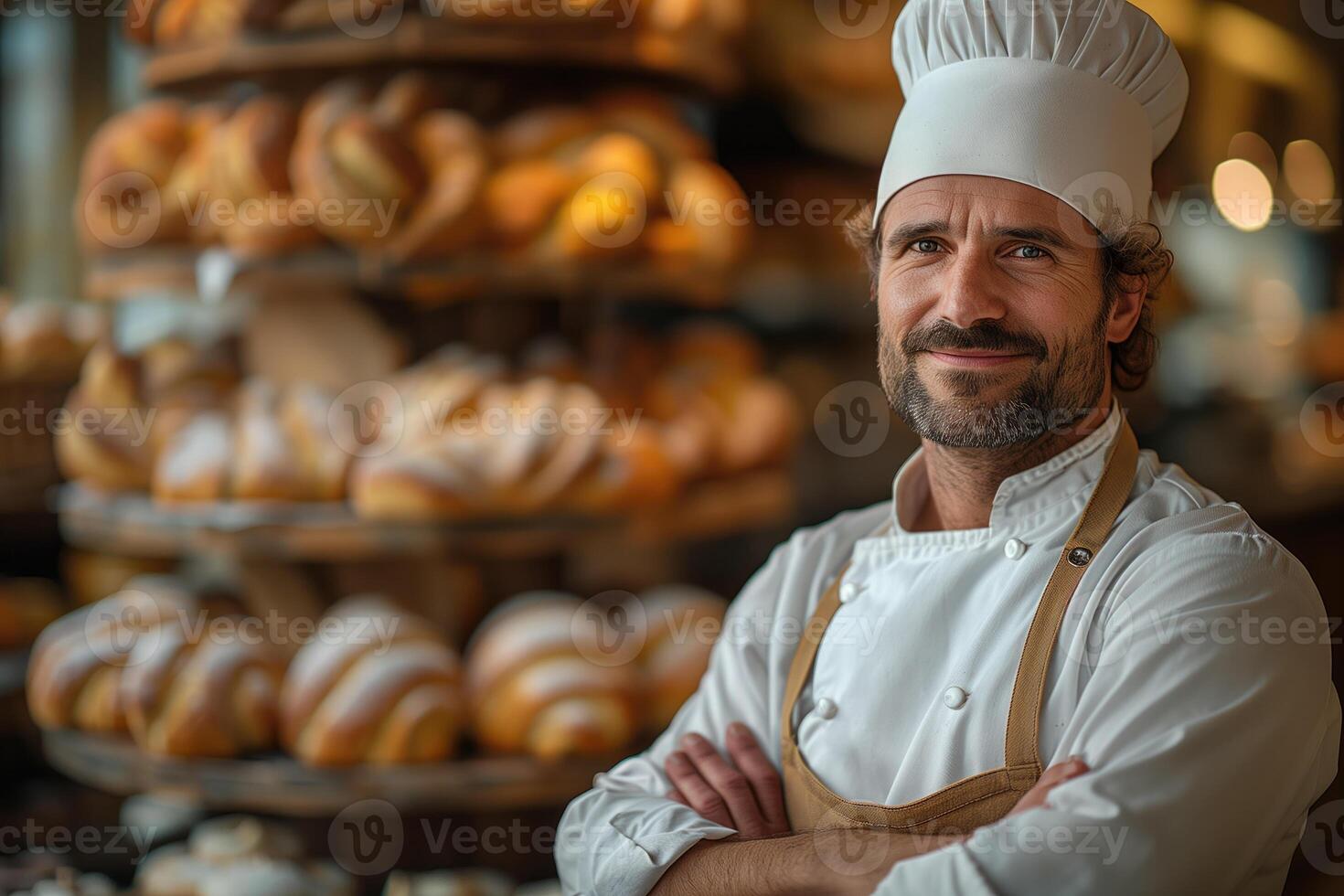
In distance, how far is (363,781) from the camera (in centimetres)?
222

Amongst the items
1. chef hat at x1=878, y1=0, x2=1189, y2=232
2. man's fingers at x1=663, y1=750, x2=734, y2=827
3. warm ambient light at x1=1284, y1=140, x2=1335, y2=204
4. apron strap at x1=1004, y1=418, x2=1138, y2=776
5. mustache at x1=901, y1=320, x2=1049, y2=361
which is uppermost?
warm ambient light at x1=1284, y1=140, x2=1335, y2=204

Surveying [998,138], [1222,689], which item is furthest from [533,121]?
[1222,689]

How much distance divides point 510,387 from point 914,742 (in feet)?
4.66

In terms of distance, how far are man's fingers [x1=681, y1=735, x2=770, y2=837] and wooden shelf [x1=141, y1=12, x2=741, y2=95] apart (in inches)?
57.2

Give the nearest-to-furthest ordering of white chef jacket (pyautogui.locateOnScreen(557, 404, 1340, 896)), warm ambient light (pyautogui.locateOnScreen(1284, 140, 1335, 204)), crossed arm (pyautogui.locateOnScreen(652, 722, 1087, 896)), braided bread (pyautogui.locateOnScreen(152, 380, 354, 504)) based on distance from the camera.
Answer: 1. white chef jacket (pyautogui.locateOnScreen(557, 404, 1340, 896))
2. crossed arm (pyautogui.locateOnScreen(652, 722, 1087, 896))
3. braided bread (pyautogui.locateOnScreen(152, 380, 354, 504))
4. warm ambient light (pyautogui.locateOnScreen(1284, 140, 1335, 204))

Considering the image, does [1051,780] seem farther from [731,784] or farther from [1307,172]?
[1307,172]

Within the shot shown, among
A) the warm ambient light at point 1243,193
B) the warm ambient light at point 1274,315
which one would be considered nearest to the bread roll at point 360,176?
the warm ambient light at point 1243,193

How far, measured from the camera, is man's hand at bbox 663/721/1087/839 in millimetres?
1356

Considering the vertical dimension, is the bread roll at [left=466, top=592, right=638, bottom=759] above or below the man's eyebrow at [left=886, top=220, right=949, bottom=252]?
below

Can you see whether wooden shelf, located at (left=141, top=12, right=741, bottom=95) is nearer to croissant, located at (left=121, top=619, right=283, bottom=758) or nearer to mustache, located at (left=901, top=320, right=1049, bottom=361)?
croissant, located at (left=121, top=619, right=283, bottom=758)

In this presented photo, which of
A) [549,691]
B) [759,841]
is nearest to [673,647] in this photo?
[549,691]

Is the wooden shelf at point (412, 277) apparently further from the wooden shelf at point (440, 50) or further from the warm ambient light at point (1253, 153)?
the warm ambient light at point (1253, 153)

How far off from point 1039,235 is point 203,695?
1768 mm

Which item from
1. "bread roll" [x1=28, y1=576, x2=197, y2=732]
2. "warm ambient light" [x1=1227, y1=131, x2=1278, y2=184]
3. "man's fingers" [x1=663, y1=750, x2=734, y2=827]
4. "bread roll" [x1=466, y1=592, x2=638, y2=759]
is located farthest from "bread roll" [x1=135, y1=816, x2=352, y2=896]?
"warm ambient light" [x1=1227, y1=131, x2=1278, y2=184]
